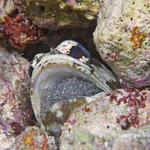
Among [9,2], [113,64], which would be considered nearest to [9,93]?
[9,2]

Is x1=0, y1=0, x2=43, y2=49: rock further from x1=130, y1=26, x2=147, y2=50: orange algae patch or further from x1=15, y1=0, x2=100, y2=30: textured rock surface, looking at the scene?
x1=130, y1=26, x2=147, y2=50: orange algae patch

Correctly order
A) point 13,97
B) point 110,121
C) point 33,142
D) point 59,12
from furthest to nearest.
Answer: point 13,97
point 59,12
point 33,142
point 110,121

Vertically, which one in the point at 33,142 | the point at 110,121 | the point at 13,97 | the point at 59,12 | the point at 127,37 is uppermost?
the point at 127,37

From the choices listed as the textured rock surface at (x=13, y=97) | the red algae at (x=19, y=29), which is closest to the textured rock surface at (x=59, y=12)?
the red algae at (x=19, y=29)

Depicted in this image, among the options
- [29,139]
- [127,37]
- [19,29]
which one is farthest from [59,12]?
[29,139]

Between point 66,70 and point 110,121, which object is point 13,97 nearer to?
point 66,70
